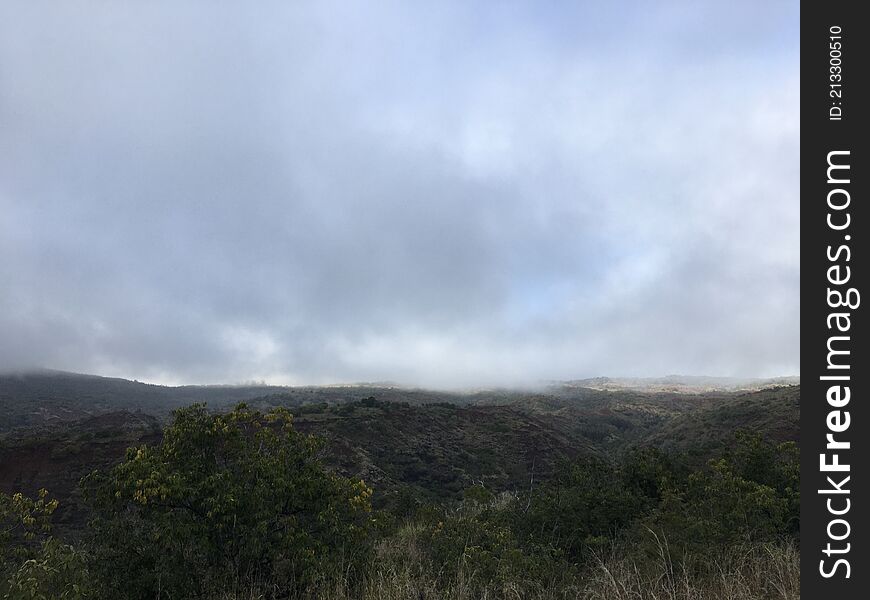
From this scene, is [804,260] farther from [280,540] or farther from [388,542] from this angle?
[388,542]

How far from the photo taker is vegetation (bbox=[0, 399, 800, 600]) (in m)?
4.81

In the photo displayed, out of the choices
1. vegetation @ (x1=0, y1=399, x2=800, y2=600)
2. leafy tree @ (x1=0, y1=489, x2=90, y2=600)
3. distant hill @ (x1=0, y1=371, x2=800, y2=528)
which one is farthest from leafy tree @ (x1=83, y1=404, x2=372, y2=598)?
distant hill @ (x1=0, y1=371, x2=800, y2=528)

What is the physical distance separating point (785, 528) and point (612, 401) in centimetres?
9877

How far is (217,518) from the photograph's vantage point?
578 centimetres

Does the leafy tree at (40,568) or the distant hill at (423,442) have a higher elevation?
the leafy tree at (40,568)

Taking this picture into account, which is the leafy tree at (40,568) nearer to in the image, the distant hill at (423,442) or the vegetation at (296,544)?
the vegetation at (296,544)

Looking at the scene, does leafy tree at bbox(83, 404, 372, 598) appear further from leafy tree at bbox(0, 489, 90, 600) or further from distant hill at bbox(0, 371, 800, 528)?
distant hill at bbox(0, 371, 800, 528)

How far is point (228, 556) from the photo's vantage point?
5660mm

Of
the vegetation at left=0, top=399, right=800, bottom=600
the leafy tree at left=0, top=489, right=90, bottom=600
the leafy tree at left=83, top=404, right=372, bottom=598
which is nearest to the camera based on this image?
the leafy tree at left=0, top=489, right=90, bottom=600

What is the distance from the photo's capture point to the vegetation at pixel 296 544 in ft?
15.8

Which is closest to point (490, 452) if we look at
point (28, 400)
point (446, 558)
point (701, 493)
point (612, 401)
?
point (701, 493)

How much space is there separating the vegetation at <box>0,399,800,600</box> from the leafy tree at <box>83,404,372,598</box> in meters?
0.02

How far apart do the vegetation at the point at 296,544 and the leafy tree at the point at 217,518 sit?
0.02m

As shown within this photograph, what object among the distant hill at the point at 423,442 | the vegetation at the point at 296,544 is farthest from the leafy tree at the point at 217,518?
the distant hill at the point at 423,442
